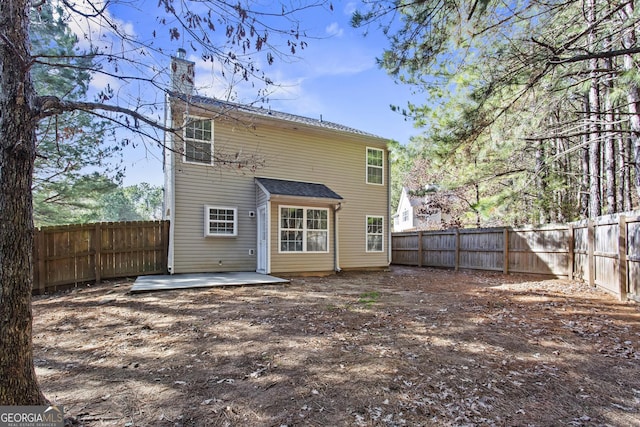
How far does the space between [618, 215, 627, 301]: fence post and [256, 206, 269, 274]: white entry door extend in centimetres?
798

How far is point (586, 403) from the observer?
2.66 metres

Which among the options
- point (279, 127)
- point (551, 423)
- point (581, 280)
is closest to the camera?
point (551, 423)

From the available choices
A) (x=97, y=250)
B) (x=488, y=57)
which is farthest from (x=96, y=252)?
(x=488, y=57)

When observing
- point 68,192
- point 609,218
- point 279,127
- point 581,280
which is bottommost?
point 581,280

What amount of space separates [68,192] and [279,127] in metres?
9.59

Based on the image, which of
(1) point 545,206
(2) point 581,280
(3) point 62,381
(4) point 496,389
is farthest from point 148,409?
(1) point 545,206

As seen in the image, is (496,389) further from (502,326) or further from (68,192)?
(68,192)

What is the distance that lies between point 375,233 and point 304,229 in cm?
350

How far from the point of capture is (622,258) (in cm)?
612

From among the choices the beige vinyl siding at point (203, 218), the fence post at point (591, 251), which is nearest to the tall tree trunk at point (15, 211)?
the beige vinyl siding at point (203, 218)

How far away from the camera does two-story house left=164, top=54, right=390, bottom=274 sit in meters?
9.25

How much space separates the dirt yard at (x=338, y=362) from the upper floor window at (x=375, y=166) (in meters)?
6.95

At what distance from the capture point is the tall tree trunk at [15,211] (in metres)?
2.02

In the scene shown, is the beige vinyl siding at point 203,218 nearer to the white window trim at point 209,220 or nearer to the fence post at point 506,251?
the white window trim at point 209,220
